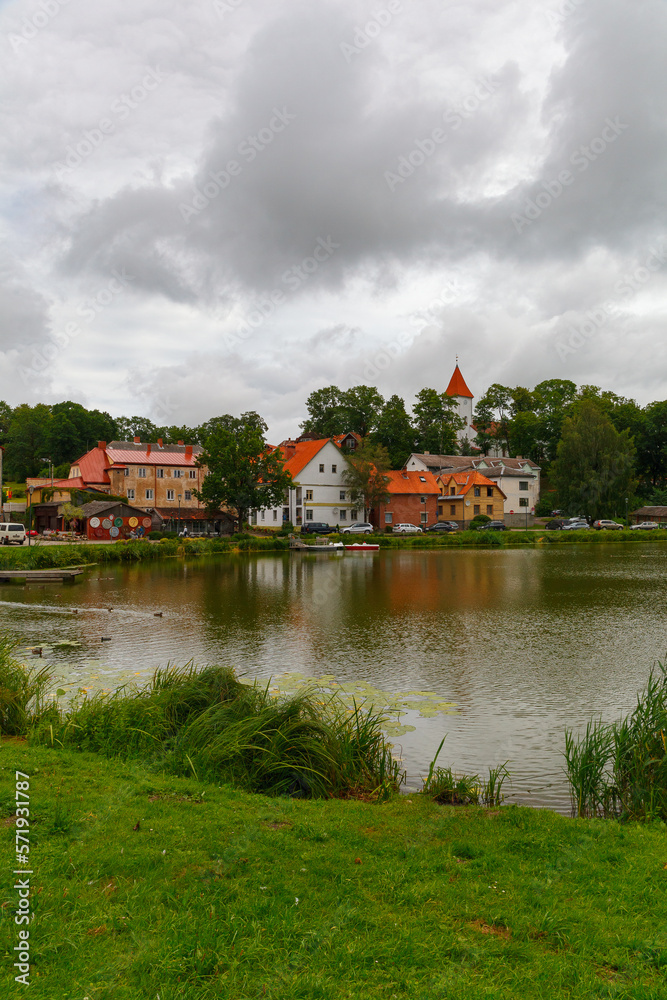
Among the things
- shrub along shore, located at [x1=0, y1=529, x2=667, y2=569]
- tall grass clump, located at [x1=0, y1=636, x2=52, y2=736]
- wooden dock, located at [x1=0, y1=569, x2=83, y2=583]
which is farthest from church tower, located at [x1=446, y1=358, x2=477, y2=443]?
tall grass clump, located at [x1=0, y1=636, x2=52, y2=736]

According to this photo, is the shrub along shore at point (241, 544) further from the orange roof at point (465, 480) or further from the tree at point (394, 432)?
the tree at point (394, 432)

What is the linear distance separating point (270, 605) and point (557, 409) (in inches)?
3436

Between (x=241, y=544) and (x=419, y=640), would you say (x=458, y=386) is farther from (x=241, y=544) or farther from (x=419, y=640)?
Result: (x=419, y=640)

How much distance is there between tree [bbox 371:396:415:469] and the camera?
300 feet

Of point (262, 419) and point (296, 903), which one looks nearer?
point (296, 903)

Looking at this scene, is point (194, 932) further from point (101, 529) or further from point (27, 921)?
point (101, 529)

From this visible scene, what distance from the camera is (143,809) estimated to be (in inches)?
242

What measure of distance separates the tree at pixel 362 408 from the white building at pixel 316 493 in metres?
18.1

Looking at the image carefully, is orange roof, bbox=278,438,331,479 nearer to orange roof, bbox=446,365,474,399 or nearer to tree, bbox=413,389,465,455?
tree, bbox=413,389,465,455

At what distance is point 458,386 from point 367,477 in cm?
5712

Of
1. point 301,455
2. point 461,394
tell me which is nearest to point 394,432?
point 301,455

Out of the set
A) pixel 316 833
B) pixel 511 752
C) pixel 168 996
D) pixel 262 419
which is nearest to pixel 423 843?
pixel 316 833

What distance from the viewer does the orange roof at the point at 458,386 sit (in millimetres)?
121938

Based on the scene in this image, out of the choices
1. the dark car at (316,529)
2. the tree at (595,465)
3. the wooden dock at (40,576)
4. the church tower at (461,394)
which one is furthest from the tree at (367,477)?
the church tower at (461,394)
